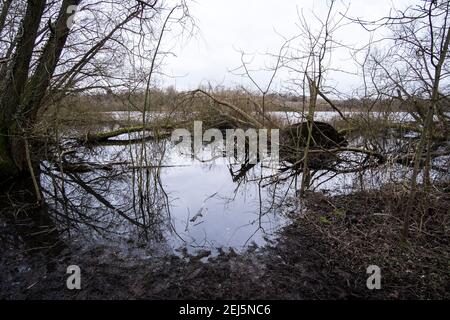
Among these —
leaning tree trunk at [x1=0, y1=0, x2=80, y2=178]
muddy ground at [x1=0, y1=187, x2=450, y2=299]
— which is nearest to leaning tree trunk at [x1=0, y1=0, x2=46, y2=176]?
leaning tree trunk at [x1=0, y1=0, x2=80, y2=178]

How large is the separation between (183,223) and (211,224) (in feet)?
1.47

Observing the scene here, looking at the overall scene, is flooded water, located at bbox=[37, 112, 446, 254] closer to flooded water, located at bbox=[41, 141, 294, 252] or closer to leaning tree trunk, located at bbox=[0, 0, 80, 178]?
flooded water, located at bbox=[41, 141, 294, 252]

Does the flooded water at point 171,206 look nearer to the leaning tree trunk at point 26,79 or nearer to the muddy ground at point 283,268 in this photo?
the muddy ground at point 283,268

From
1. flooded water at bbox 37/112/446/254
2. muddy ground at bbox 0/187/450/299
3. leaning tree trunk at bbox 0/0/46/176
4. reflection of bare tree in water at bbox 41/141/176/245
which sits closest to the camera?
muddy ground at bbox 0/187/450/299

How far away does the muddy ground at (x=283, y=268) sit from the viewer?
249 centimetres

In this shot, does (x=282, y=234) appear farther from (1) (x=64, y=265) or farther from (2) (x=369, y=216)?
(1) (x=64, y=265)

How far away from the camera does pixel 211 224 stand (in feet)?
14.3

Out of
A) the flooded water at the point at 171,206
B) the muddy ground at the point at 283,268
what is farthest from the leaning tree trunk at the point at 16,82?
the muddy ground at the point at 283,268

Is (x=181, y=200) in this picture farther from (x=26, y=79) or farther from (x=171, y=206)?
(x=26, y=79)

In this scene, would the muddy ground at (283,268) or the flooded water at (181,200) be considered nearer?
the muddy ground at (283,268)

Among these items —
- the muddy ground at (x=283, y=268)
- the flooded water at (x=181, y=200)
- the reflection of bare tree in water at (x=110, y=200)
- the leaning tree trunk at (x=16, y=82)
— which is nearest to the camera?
the muddy ground at (x=283, y=268)

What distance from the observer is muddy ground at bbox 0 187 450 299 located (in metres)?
2.49

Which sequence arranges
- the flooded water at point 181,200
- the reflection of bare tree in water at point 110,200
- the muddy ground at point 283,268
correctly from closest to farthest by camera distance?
the muddy ground at point 283,268 < the flooded water at point 181,200 < the reflection of bare tree in water at point 110,200

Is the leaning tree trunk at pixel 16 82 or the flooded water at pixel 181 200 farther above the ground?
the leaning tree trunk at pixel 16 82
